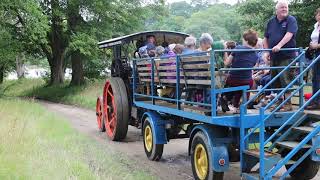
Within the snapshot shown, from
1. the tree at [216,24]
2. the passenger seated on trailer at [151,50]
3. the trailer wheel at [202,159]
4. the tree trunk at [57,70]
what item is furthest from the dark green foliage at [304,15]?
the tree at [216,24]

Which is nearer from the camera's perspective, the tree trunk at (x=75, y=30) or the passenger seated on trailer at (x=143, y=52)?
the passenger seated on trailer at (x=143, y=52)

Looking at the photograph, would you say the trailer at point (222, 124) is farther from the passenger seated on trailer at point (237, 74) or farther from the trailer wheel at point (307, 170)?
the passenger seated on trailer at point (237, 74)

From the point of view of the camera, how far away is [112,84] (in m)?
10.9

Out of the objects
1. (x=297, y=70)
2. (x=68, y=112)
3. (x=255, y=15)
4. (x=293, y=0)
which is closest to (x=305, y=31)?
(x=293, y=0)

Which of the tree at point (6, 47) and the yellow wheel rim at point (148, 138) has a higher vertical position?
the tree at point (6, 47)

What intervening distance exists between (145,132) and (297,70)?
132 inches

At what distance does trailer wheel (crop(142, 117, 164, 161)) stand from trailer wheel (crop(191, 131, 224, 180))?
1.76 metres

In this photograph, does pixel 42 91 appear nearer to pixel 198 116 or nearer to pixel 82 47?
pixel 82 47

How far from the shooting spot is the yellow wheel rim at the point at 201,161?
21.7ft

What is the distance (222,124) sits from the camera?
6.17m

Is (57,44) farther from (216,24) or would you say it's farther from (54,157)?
(216,24)

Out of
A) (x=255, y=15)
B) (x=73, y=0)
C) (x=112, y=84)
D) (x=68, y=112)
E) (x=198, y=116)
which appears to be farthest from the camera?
(x=73, y=0)

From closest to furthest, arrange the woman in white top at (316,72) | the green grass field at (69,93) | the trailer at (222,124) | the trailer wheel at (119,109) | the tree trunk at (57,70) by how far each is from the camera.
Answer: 1. the trailer at (222,124)
2. the woman in white top at (316,72)
3. the trailer wheel at (119,109)
4. the green grass field at (69,93)
5. the tree trunk at (57,70)

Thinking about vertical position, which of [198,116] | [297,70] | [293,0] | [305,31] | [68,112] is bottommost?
[68,112]
